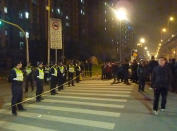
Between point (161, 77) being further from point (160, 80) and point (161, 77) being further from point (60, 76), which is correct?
point (60, 76)

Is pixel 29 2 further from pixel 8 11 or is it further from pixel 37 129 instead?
pixel 37 129

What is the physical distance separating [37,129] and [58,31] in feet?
40.5

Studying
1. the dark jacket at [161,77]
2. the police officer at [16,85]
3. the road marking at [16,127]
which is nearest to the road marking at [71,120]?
the police officer at [16,85]

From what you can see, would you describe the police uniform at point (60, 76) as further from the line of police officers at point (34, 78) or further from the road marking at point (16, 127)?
the road marking at point (16, 127)

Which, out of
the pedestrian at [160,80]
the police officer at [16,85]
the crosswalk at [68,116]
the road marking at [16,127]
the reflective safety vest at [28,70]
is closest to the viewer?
the road marking at [16,127]

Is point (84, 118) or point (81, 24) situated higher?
point (81, 24)

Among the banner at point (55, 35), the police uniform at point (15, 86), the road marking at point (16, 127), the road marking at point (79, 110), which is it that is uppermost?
the banner at point (55, 35)

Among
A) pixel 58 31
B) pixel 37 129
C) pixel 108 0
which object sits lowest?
pixel 37 129

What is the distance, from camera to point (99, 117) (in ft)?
28.2

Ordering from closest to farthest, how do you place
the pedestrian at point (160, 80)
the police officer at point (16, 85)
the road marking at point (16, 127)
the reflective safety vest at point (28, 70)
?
the road marking at point (16, 127)
the pedestrian at point (160, 80)
the police officer at point (16, 85)
the reflective safety vest at point (28, 70)

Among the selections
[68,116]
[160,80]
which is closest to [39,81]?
[68,116]

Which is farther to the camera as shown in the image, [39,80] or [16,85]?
[39,80]

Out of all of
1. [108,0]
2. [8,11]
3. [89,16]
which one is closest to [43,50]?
[8,11]

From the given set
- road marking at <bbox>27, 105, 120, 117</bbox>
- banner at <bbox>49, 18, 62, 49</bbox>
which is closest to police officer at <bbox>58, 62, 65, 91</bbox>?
banner at <bbox>49, 18, 62, 49</bbox>
